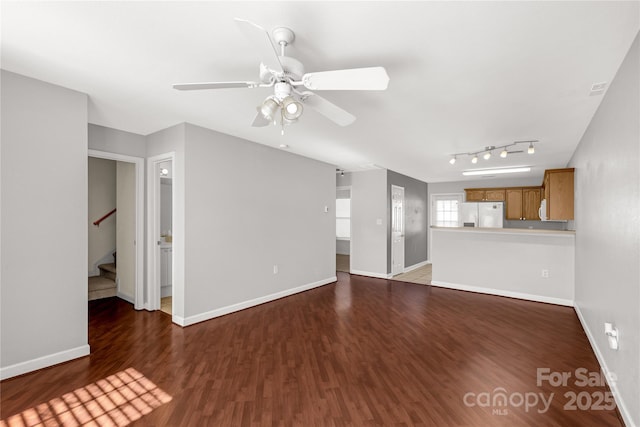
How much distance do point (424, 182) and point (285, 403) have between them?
787 centimetres

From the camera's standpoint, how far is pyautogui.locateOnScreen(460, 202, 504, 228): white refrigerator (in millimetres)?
7531

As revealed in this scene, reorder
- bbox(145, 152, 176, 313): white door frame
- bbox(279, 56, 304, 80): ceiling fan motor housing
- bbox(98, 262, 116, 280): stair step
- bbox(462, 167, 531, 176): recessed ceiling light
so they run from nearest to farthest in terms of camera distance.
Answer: bbox(279, 56, 304, 80): ceiling fan motor housing, bbox(145, 152, 176, 313): white door frame, bbox(98, 262, 116, 280): stair step, bbox(462, 167, 531, 176): recessed ceiling light

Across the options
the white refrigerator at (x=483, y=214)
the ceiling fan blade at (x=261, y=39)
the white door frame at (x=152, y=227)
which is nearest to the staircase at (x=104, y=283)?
the white door frame at (x=152, y=227)

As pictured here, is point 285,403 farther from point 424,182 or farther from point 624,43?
point 424,182

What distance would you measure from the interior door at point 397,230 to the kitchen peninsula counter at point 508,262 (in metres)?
1.07

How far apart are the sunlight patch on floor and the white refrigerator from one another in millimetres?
7523

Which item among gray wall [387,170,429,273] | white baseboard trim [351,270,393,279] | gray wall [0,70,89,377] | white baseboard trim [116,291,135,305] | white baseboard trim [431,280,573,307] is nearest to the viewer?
gray wall [0,70,89,377]

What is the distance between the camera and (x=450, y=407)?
213cm

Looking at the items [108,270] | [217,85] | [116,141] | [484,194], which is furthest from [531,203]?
[108,270]

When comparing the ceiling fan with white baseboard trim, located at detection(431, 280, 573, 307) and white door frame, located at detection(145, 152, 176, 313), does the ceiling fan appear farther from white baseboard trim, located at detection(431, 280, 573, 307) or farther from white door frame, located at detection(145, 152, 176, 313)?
white baseboard trim, located at detection(431, 280, 573, 307)

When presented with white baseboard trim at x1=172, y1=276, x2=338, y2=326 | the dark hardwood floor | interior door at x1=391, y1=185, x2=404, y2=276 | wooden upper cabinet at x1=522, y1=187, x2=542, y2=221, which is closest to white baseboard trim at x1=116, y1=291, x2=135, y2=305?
the dark hardwood floor

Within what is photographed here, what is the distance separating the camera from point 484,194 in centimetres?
802

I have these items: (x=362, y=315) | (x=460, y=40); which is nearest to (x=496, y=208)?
(x=362, y=315)

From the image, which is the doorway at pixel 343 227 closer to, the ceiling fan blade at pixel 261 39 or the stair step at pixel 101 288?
the stair step at pixel 101 288
